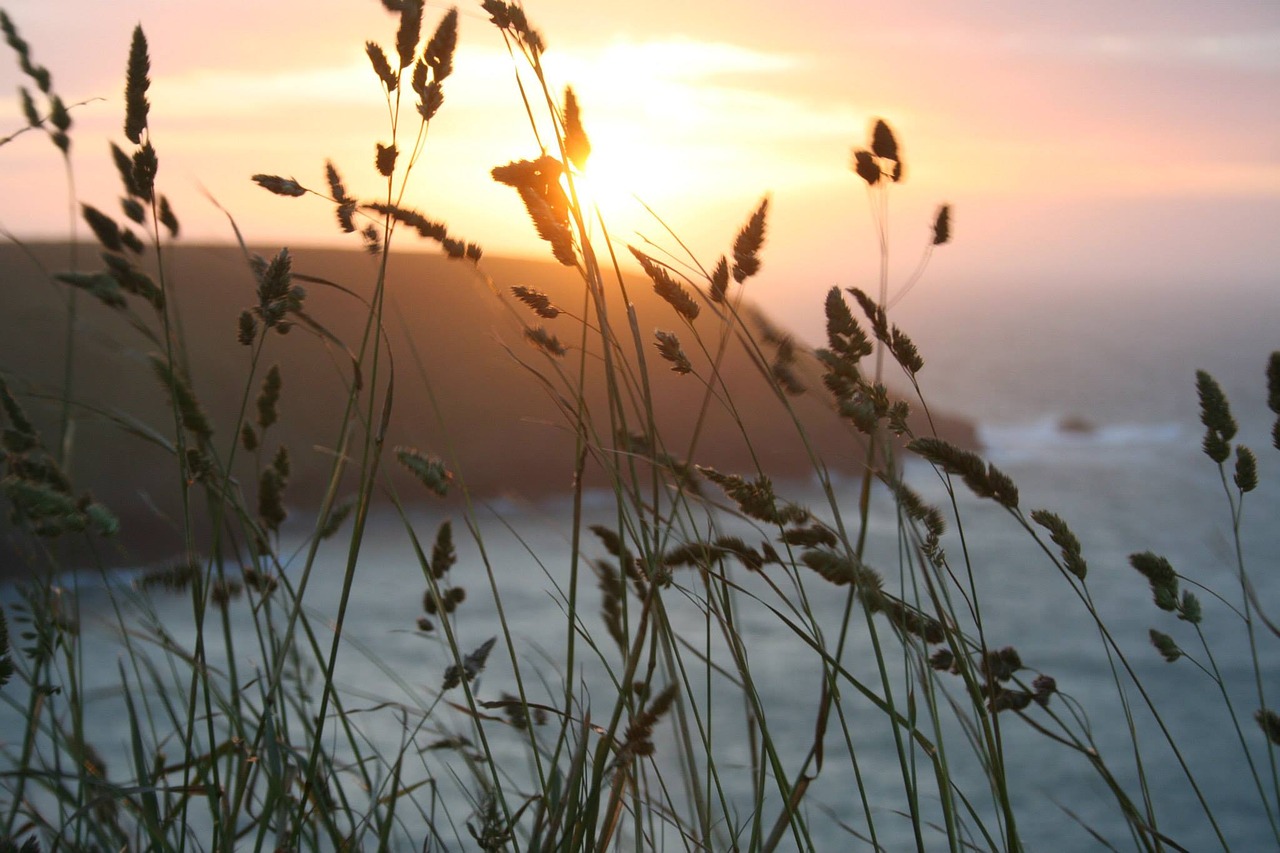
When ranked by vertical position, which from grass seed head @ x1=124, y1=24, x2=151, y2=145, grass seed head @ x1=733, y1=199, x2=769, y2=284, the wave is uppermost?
grass seed head @ x1=124, y1=24, x2=151, y2=145

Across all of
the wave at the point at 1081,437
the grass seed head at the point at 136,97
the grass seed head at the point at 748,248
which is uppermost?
the grass seed head at the point at 136,97

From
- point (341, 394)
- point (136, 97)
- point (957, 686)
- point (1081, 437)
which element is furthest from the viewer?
point (1081, 437)

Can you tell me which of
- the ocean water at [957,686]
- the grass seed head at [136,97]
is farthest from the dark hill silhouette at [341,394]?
the grass seed head at [136,97]

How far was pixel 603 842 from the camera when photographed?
621 mm

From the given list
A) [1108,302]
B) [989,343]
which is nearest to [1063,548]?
[989,343]

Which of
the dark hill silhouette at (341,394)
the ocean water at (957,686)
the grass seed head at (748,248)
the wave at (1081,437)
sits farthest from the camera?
the wave at (1081,437)

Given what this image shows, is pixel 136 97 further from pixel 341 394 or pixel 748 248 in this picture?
pixel 341 394

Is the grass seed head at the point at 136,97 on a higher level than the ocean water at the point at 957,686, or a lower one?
higher

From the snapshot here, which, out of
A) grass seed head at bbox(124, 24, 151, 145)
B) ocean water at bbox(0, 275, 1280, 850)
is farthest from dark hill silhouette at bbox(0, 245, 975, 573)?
grass seed head at bbox(124, 24, 151, 145)

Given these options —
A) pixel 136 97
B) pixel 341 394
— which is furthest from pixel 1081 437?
pixel 136 97

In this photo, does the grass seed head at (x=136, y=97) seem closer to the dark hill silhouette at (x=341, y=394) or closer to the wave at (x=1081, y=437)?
the dark hill silhouette at (x=341, y=394)

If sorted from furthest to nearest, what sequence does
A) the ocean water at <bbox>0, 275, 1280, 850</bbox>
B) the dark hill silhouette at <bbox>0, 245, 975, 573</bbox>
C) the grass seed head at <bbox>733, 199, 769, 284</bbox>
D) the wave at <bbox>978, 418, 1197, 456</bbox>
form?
the wave at <bbox>978, 418, 1197, 456</bbox> → the dark hill silhouette at <bbox>0, 245, 975, 573</bbox> → the ocean water at <bbox>0, 275, 1280, 850</bbox> → the grass seed head at <bbox>733, 199, 769, 284</bbox>

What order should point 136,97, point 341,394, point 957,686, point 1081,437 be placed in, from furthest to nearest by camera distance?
point 1081,437
point 341,394
point 957,686
point 136,97

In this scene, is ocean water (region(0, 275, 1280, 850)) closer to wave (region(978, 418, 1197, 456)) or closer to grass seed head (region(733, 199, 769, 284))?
grass seed head (region(733, 199, 769, 284))
